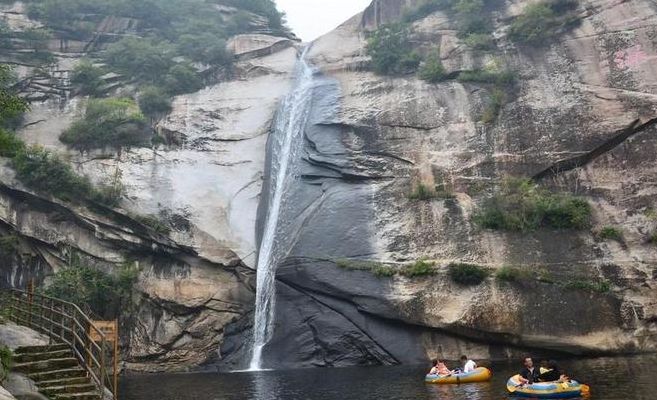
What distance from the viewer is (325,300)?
930 inches

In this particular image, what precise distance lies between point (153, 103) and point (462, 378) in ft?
81.1

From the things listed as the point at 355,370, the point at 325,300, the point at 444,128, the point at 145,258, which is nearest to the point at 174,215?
the point at 145,258

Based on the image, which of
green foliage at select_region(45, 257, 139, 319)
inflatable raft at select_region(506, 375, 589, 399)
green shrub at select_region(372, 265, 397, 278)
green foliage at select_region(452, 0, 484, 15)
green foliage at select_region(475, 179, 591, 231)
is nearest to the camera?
inflatable raft at select_region(506, 375, 589, 399)

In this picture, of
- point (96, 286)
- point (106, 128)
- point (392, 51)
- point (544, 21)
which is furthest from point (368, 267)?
point (544, 21)

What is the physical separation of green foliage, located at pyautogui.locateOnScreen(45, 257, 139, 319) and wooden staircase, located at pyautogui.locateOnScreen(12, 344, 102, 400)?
13267 millimetres

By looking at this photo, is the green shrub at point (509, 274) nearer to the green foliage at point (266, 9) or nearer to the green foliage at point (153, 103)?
the green foliage at point (153, 103)

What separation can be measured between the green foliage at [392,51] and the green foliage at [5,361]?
26.8 meters

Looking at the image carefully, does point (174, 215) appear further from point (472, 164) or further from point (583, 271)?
point (583, 271)

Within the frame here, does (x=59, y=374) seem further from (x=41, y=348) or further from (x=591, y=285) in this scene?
(x=591, y=285)

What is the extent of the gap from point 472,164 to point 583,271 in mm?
7187

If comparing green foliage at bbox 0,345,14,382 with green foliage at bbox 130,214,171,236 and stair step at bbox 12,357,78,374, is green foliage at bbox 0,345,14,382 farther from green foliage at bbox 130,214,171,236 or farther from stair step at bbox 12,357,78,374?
green foliage at bbox 130,214,171,236

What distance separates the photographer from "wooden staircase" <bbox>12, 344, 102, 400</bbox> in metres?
10.8

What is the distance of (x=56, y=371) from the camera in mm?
11391

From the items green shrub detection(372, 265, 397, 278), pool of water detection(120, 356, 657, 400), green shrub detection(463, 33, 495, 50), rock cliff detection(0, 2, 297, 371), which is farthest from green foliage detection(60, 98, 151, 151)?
green shrub detection(463, 33, 495, 50)
